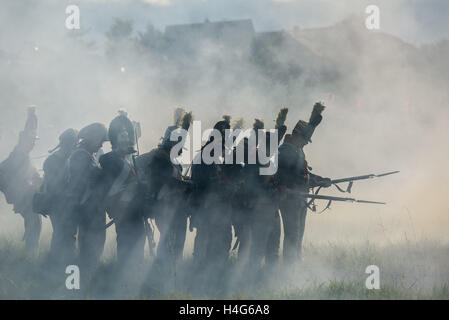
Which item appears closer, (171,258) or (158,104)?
(171,258)

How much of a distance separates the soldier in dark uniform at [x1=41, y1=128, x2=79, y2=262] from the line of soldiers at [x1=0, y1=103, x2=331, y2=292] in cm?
1

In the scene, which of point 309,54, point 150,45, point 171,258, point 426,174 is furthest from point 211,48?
point 171,258

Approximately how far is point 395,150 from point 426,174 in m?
1.53

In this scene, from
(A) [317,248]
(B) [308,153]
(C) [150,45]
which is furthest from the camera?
(C) [150,45]

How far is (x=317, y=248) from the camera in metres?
8.02

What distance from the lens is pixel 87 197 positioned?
248 inches

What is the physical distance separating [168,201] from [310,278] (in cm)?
190

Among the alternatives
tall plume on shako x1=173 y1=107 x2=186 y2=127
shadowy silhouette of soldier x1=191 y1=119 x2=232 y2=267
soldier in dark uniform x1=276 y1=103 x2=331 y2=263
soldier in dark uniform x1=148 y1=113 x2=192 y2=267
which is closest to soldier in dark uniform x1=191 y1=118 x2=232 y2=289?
shadowy silhouette of soldier x1=191 y1=119 x2=232 y2=267

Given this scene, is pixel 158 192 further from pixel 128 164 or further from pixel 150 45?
pixel 150 45

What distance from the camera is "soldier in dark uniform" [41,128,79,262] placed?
6.52m

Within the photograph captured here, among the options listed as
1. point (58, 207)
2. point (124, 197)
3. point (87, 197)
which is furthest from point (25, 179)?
point (124, 197)

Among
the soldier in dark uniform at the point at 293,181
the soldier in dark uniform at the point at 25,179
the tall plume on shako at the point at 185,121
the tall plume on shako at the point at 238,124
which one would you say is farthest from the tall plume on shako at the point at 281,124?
the soldier in dark uniform at the point at 25,179

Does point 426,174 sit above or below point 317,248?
above

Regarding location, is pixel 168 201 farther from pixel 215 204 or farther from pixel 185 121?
pixel 185 121
